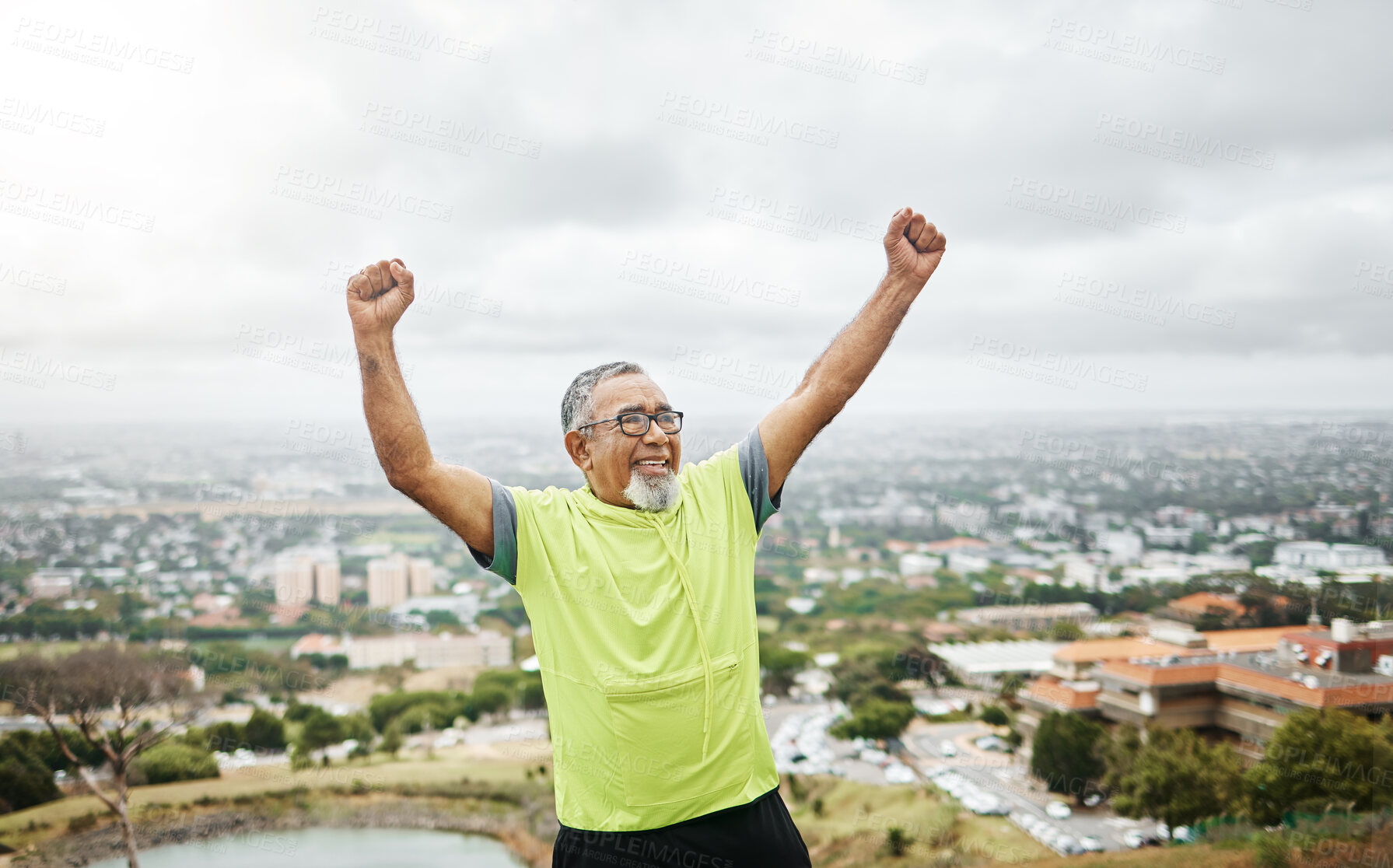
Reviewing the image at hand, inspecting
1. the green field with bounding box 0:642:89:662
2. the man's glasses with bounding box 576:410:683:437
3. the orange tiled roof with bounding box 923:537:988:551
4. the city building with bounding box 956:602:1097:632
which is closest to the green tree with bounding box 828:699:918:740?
the city building with bounding box 956:602:1097:632

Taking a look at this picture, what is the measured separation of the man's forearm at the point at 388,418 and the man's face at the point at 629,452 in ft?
1.34

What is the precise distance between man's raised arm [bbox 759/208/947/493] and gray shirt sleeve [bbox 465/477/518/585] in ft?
1.99

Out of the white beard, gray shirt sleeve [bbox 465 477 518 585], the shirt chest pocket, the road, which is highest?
the white beard

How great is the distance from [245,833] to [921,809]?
43.0ft

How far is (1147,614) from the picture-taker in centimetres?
2681

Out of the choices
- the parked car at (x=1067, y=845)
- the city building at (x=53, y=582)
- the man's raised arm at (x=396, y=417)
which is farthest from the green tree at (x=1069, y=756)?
the city building at (x=53, y=582)

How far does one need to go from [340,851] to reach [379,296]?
1569 centimetres

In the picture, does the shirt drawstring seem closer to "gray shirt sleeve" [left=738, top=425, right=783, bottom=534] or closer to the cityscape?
"gray shirt sleeve" [left=738, top=425, right=783, bottom=534]

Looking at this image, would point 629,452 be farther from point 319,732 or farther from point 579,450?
point 319,732

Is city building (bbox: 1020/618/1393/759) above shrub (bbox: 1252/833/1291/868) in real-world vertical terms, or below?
below

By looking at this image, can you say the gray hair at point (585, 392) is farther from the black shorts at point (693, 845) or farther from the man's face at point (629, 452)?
the black shorts at point (693, 845)

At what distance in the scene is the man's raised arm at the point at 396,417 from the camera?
1504mm

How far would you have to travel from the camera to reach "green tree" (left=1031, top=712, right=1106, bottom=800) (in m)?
17.6

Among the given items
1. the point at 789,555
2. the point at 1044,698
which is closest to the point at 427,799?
the point at 1044,698
